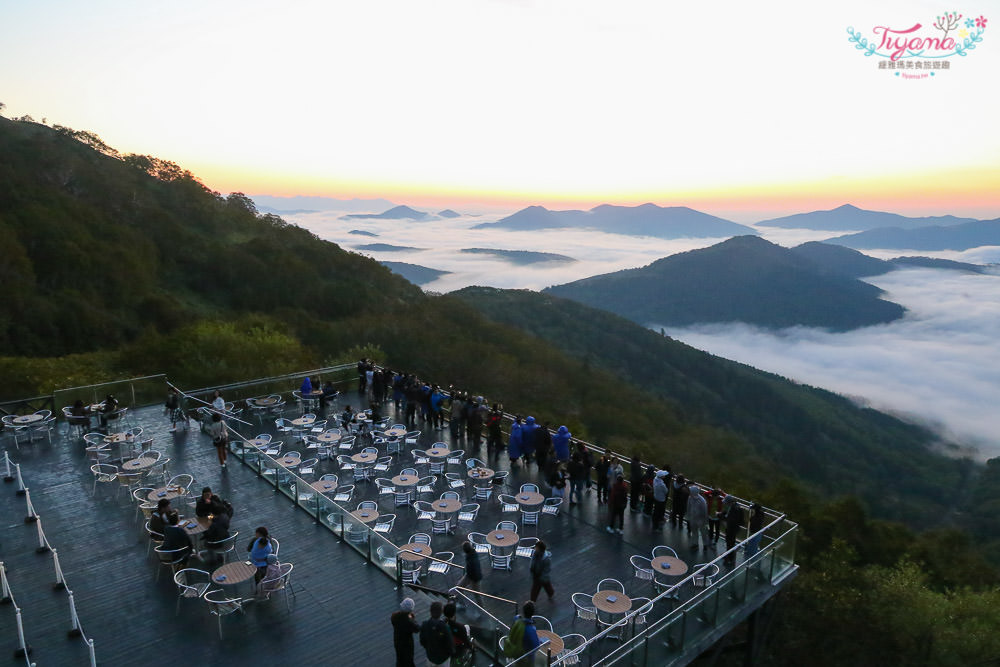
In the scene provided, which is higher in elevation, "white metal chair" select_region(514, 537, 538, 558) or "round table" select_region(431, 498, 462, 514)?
"round table" select_region(431, 498, 462, 514)

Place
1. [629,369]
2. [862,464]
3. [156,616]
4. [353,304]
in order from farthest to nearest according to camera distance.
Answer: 1. [629,369]
2. [862,464]
3. [353,304]
4. [156,616]

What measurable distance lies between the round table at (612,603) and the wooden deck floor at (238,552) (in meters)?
0.69

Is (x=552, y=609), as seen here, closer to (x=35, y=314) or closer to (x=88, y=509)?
(x=88, y=509)

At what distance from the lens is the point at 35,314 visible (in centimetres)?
3244

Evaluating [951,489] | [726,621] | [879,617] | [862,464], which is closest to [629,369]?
[862,464]

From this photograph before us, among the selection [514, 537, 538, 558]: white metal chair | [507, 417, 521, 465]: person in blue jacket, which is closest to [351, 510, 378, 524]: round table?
[514, 537, 538, 558]: white metal chair

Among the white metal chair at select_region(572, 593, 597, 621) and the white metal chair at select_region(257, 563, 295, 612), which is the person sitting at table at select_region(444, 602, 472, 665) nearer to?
the white metal chair at select_region(572, 593, 597, 621)

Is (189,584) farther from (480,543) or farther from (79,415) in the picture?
(79,415)

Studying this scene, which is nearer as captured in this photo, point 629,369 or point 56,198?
point 56,198

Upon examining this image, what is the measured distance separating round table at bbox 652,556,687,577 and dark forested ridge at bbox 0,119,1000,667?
33.6 ft

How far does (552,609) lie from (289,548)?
16.6 ft

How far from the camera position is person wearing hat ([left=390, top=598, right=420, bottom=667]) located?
721 centimetres

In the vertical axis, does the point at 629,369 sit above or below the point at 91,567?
below

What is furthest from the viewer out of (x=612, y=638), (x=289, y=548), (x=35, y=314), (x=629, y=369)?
(x=629, y=369)
